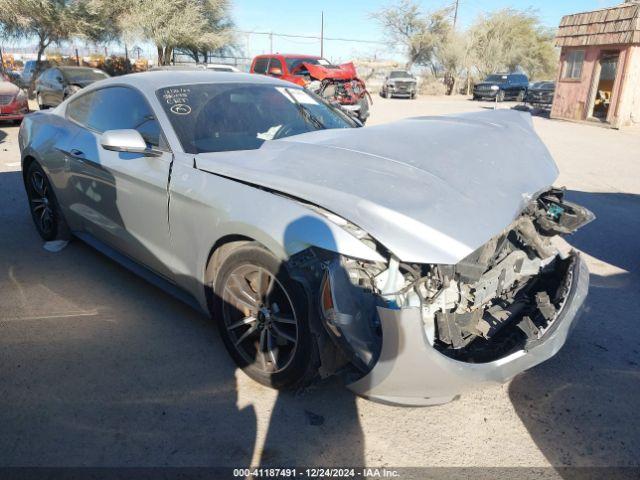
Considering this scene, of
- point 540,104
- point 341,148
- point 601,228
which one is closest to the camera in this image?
point 341,148

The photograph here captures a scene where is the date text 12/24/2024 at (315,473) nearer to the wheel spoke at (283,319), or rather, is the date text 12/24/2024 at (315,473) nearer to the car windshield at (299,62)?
the wheel spoke at (283,319)

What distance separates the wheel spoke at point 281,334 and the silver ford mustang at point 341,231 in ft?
0.04

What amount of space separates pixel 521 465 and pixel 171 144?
2.57 meters

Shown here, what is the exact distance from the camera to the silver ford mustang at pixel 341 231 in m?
2.16

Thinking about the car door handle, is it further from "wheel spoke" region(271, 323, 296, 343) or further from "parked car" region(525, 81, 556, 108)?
"parked car" region(525, 81, 556, 108)

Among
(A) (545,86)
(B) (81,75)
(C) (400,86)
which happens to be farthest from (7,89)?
(A) (545,86)

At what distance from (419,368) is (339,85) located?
12.9m

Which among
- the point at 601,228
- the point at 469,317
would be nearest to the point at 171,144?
the point at 469,317

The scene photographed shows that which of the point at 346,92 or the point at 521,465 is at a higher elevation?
the point at 346,92

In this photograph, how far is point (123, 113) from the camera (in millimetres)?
3617

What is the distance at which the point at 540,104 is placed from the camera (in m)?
24.2

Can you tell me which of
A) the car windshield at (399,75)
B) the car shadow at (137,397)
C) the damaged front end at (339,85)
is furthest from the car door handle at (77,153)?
the car windshield at (399,75)

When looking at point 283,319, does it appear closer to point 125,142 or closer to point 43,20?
point 125,142

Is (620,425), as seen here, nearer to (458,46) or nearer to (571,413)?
(571,413)
